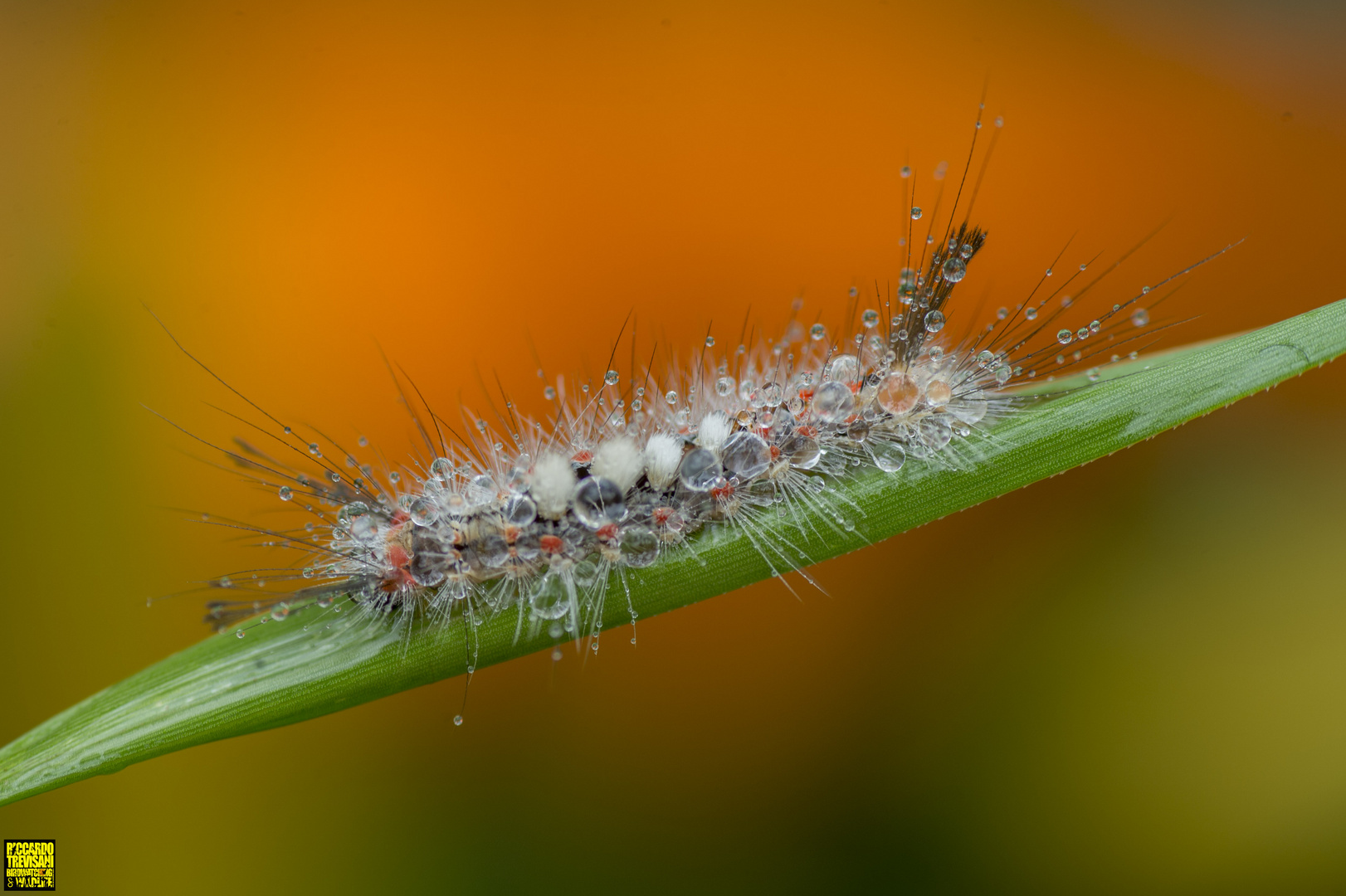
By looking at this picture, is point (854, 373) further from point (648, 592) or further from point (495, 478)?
point (495, 478)

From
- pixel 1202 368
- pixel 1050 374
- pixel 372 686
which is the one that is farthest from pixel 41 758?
pixel 1202 368

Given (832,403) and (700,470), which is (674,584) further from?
(832,403)

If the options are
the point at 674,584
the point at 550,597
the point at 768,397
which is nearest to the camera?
the point at 674,584

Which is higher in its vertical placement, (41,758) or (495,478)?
(495,478)

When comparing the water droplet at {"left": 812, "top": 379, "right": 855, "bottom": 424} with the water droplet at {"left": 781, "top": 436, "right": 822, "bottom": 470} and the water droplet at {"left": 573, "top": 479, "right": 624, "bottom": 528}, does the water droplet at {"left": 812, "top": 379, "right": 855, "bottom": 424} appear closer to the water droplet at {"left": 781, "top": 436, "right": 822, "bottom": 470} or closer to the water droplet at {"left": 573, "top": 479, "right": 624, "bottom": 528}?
the water droplet at {"left": 781, "top": 436, "right": 822, "bottom": 470}

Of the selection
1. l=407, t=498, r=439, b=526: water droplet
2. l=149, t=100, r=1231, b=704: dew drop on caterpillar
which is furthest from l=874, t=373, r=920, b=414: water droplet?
l=407, t=498, r=439, b=526: water droplet

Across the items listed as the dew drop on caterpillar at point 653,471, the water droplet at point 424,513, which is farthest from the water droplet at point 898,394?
the water droplet at point 424,513

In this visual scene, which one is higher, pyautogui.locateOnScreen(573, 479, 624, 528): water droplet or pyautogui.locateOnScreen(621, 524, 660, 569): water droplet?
pyautogui.locateOnScreen(573, 479, 624, 528): water droplet

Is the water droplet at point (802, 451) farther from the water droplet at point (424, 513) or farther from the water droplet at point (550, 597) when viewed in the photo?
the water droplet at point (424, 513)

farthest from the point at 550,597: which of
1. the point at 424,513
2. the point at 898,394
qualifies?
the point at 898,394
